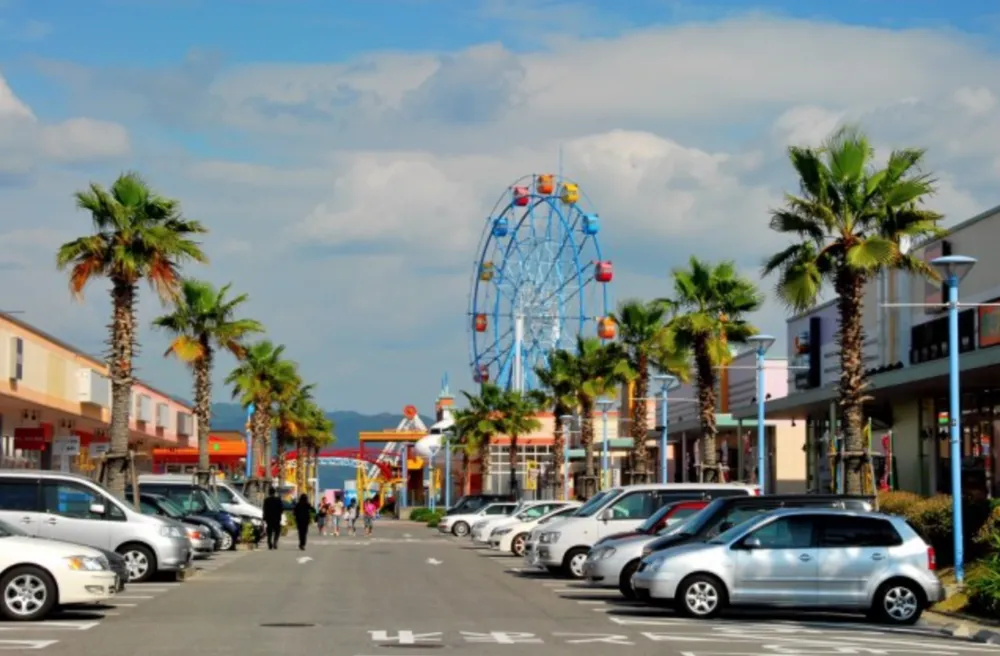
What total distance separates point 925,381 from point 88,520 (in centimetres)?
2142

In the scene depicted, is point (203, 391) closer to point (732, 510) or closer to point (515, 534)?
point (515, 534)

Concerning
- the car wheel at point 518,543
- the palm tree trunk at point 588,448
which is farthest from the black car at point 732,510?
the palm tree trunk at point 588,448

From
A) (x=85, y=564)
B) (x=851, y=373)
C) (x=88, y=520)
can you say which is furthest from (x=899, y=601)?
(x=88, y=520)

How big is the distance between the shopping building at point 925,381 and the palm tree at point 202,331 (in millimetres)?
17171

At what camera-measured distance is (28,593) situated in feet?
64.6

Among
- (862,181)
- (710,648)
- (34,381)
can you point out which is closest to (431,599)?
(710,648)

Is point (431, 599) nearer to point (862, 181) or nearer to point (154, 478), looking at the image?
point (862, 181)

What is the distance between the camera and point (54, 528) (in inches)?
1037

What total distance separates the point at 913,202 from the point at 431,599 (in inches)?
507

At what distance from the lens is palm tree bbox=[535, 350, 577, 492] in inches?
2798

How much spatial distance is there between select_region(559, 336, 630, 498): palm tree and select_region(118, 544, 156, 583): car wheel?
3349cm

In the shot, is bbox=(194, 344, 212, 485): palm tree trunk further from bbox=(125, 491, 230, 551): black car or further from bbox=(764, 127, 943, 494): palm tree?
bbox=(764, 127, 943, 494): palm tree

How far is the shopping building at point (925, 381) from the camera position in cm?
4091

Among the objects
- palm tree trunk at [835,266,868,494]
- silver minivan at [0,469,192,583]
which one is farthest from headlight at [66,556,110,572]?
palm tree trunk at [835,266,868,494]
